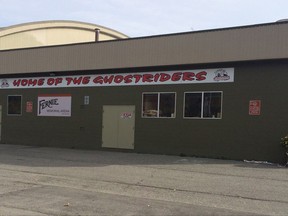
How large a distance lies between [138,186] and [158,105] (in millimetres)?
8333

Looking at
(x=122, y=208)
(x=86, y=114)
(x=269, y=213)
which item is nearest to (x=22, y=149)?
(x=86, y=114)

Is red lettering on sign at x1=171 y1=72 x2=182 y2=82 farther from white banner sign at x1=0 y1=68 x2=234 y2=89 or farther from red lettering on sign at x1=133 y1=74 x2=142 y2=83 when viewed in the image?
red lettering on sign at x1=133 y1=74 x2=142 y2=83

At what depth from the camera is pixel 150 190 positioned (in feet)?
35.2

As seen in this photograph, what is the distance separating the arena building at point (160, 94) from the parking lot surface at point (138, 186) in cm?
137

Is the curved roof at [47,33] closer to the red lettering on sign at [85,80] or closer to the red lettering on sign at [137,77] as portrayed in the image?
the red lettering on sign at [85,80]

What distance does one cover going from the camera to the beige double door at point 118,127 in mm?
19938

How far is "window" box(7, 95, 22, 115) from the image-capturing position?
24.2 metres

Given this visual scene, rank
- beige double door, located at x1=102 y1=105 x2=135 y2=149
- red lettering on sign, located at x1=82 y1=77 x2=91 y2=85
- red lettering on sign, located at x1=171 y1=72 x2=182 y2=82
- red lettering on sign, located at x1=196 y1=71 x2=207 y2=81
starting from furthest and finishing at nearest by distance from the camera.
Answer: red lettering on sign, located at x1=82 y1=77 x2=91 y2=85
beige double door, located at x1=102 y1=105 x2=135 y2=149
red lettering on sign, located at x1=171 y1=72 x2=182 y2=82
red lettering on sign, located at x1=196 y1=71 x2=207 y2=81

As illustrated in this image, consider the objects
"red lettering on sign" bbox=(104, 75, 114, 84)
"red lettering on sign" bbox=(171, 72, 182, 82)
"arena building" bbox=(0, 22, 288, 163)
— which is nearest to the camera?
"arena building" bbox=(0, 22, 288, 163)

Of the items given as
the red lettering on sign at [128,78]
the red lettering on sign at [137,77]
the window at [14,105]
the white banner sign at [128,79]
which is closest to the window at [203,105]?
the white banner sign at [128,79]

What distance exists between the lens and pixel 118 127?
20359 millimetres

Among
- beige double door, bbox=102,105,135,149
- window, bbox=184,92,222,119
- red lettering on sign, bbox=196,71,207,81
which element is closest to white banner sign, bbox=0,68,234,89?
red lettering on sign, bbox=196,71,207,81

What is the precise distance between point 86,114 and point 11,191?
11293mm

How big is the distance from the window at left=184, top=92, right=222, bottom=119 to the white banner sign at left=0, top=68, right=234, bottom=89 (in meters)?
0.56
